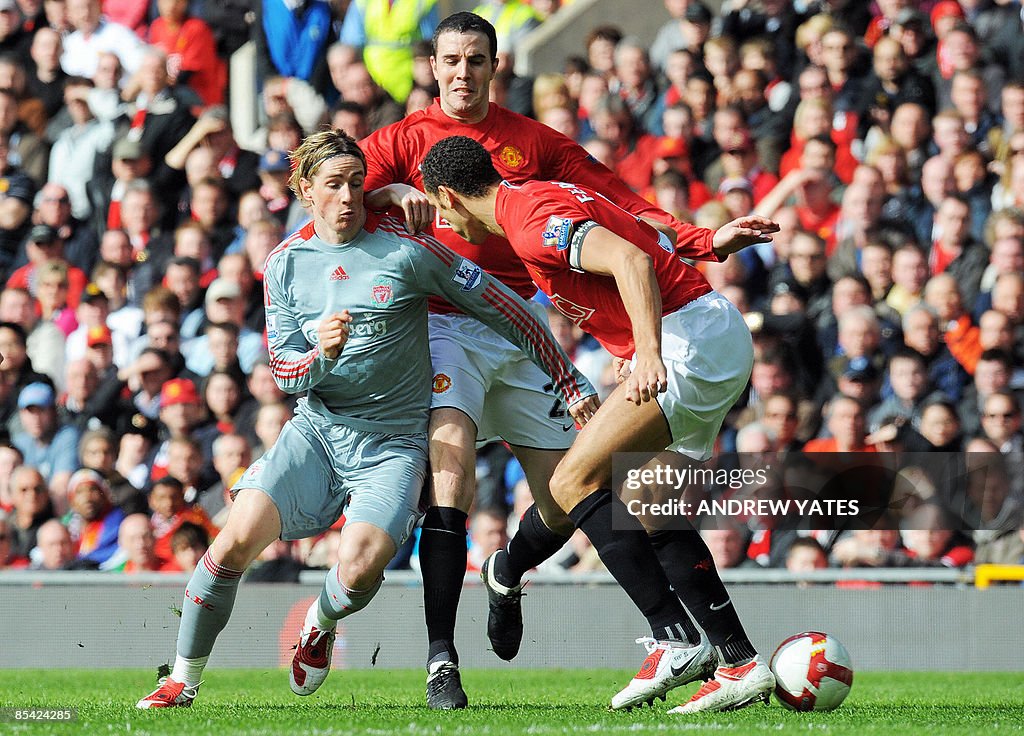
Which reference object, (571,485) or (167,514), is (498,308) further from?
(167,514)

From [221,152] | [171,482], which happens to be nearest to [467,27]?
[171,482]

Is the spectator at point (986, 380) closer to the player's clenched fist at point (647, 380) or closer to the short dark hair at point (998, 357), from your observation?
the short dark hair at point (998, 357)

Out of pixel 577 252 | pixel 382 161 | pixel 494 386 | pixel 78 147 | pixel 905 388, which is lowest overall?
pixel 905 388

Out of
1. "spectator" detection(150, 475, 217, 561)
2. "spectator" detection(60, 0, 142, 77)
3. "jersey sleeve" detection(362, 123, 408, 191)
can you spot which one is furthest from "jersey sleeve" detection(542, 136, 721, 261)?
"spectator" detection(60, 0, 142, 77)

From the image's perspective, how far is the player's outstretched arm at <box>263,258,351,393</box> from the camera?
19.8 feet

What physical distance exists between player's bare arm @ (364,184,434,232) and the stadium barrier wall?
11.3ft

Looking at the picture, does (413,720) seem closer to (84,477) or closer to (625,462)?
(625,462)

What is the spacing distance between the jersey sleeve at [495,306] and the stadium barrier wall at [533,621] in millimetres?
3283

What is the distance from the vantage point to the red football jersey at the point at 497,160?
7035mm

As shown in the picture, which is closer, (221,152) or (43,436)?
(43,436)

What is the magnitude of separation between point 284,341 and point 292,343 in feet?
0.11

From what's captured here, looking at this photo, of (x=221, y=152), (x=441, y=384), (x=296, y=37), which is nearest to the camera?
(x=441, y=384)

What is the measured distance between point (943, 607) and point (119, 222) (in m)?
7.37

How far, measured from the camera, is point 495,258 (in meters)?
7.07
